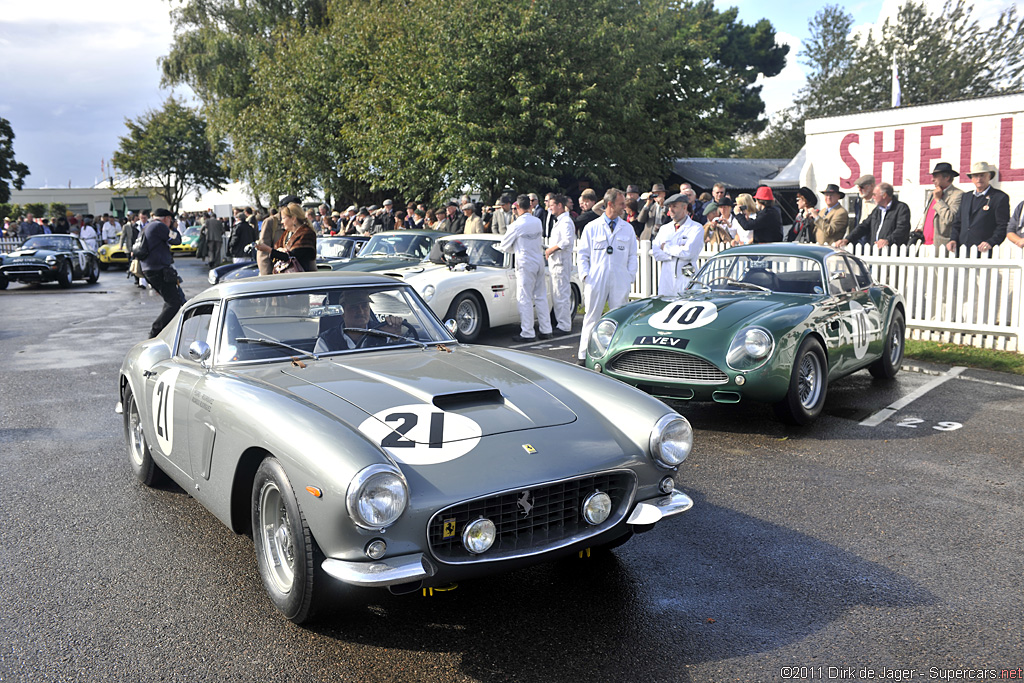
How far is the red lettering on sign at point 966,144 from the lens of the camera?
15.8 m

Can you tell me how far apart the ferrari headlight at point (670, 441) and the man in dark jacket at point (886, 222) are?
25.1 feet

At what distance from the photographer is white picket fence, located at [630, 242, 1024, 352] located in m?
9.70

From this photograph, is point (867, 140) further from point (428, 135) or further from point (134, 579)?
point (134, 579)

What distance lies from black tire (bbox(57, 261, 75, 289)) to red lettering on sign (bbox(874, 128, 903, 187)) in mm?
19911

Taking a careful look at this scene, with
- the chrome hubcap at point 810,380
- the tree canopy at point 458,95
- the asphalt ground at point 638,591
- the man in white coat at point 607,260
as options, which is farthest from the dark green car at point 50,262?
the chrome hubcap at point 810,380

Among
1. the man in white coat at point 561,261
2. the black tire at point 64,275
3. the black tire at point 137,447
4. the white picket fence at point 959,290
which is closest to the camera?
the black tire at point 137,447

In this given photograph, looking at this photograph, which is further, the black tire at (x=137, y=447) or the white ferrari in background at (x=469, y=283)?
the white ferrari in background at (x=469, y=283)

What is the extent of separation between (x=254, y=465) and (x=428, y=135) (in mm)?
18510

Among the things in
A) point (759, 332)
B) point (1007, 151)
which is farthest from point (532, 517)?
point (1007, 151)

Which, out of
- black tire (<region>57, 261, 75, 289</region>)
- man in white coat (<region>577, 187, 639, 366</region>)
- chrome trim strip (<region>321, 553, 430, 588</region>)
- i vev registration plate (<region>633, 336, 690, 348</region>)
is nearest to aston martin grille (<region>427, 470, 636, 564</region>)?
chrome trim strip (<region>321, 553, 430, 588</region>)

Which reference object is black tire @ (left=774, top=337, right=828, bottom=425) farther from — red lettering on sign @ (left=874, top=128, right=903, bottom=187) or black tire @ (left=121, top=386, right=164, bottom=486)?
red lettering on sign @ (left=874, top=128, right=903, bottom=187)

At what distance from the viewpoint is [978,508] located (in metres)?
4.70

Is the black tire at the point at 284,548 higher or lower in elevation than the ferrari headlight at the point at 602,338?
lower

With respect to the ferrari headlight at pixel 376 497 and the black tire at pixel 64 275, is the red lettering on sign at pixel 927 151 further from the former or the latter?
the black tire at pixel 64 275
